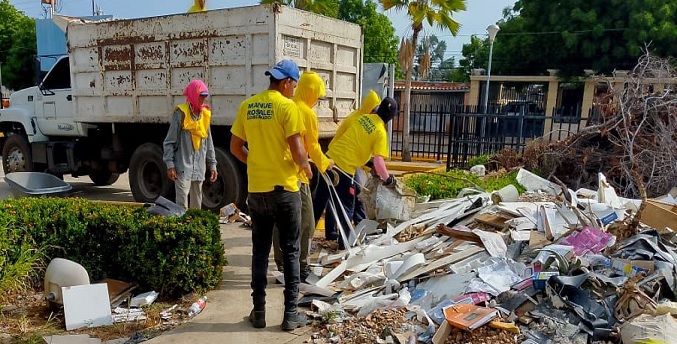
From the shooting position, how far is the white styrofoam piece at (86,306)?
3.73 m

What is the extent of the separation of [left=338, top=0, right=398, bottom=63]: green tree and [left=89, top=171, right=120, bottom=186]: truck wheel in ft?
62.6

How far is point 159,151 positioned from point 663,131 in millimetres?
7358

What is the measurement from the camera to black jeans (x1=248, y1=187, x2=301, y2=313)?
3527mm

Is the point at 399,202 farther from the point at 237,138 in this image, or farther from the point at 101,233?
the point at 101,233

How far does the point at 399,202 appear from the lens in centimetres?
561

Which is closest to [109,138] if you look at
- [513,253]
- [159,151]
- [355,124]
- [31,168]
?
[159,151]

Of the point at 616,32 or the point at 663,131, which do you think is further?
the point at 616,32

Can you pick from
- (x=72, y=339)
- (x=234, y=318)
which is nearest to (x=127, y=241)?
(x=72, y=339)

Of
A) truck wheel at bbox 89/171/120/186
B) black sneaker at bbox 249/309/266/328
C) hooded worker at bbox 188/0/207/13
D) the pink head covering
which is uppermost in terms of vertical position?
hooded worker at bbox 188/0/207/13

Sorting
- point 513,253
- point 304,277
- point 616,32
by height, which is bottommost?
point 304,277

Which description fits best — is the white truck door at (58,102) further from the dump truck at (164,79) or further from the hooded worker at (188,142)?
the hooded worker at (188,142)

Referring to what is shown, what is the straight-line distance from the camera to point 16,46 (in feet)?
85.2

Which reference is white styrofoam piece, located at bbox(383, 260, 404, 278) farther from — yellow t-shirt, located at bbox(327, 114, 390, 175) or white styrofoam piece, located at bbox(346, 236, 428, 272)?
yellow t-shirt, located at bbox(327, 114, 390, 175)

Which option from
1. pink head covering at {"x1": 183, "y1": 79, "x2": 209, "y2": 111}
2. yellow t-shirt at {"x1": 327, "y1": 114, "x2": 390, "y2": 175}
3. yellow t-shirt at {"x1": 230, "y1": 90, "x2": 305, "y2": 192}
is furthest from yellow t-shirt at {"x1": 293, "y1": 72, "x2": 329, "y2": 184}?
pink head covering at {"x1": 183, "y1": 79, "x2": 209, "y2": 111}
